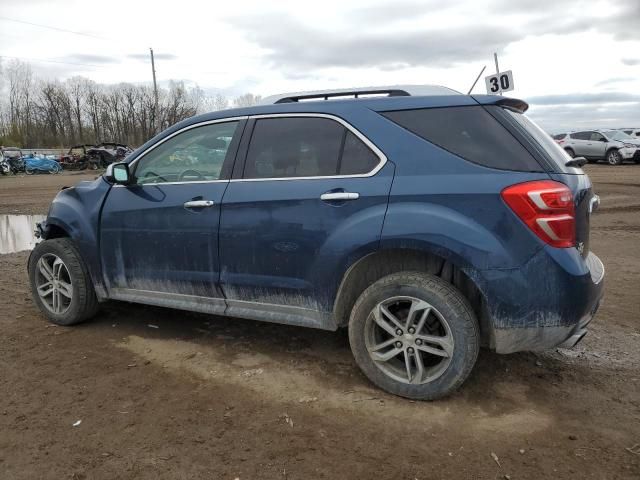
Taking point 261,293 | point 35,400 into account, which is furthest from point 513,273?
point 35,400

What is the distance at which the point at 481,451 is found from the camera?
8.73ft

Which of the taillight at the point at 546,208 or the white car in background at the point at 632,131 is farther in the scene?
the white car in background at the point at 632,131

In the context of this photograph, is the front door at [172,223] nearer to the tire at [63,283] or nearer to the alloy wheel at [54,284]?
the tire at [63,283]

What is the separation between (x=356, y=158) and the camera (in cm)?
326

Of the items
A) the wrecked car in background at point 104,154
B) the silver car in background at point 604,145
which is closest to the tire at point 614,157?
the silver car in background at point 604,145

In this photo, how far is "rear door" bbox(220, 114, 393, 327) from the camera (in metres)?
3.17

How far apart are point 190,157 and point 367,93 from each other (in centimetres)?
144

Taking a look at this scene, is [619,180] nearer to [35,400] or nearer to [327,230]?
[327,230]

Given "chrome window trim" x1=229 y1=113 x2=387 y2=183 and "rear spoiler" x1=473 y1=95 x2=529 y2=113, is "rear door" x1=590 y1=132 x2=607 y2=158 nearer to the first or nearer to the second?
"rear spoiler" x1=473 y1=95 x2=529 y2=113

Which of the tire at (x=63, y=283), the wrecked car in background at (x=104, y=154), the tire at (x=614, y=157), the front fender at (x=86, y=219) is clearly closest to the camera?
the front fender at (x=86, y=219)

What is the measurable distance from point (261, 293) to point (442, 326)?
4.03ft

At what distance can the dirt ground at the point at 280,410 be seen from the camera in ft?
8.47

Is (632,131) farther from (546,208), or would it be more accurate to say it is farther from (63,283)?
(63,283)

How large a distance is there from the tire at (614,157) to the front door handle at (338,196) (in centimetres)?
2382
